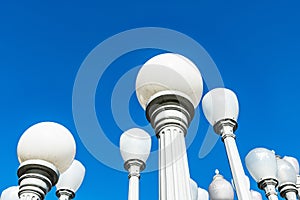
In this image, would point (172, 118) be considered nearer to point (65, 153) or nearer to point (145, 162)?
point (65, 153)

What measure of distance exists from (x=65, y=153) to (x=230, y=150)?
432cm

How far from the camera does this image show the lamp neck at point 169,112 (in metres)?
4.69

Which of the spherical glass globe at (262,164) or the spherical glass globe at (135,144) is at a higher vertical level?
the spherical glass globe at (135,144)

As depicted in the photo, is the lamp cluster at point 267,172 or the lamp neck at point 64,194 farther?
the lamp cluster at point 267,172

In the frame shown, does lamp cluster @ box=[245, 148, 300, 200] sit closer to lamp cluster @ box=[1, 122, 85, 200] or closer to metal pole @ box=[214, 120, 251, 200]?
metal pole @ box=[214, 120, 251, 200]

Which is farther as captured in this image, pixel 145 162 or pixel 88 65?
pixel 145 162

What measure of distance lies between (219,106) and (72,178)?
150 inches

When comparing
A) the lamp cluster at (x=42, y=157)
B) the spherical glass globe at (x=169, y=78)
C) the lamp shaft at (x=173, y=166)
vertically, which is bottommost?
the lamp shaft at (x=173, y=166)

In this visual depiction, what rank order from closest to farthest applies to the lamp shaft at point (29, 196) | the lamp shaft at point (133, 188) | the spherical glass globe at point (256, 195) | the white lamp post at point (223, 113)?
the lamp shaft at point (29, 196) < the lamp shaft at point (133, 188) < the white lamp post at point (223, 113) < the spherical glass globe at point (256, 195)

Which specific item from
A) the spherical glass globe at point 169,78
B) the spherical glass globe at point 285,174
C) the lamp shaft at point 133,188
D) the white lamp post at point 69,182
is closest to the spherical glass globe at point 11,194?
the white lamp post at point 69,182

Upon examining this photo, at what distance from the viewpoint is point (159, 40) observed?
6.03 meters

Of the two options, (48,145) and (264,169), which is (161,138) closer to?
(48,145)

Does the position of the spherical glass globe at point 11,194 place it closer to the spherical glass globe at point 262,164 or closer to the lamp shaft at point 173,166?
the lamp shaft at point 173,166

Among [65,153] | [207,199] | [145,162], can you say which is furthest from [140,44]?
[207,199]
